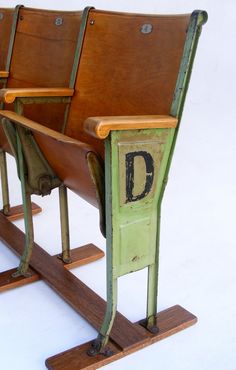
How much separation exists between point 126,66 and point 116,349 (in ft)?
3.18

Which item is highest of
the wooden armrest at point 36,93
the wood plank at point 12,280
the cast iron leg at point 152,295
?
the wooden armrest at point 36,93

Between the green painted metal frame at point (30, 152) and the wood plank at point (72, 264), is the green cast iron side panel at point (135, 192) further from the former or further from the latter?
the wood plank at point (72, 264)

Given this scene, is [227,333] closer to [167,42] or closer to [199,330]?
[199,330]

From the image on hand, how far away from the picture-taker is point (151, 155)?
155cm

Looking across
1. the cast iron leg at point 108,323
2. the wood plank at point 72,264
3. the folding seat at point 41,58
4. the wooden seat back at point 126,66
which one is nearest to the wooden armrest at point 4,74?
the folding seat at point 41,58

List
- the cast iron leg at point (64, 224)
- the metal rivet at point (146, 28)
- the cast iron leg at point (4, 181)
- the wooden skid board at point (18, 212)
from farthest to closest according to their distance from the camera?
the wooden skid board at point (18, 212)
the cast iron leg at point (4, 181)
the cast iron leg at point (64, 224)
the metal rivet at point (146, 28)

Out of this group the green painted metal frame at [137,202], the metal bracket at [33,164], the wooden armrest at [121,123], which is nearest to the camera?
the wooden armrest at [121,123]

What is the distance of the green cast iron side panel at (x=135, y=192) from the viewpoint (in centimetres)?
149

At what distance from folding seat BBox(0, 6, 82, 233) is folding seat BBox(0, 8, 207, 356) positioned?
90 mm

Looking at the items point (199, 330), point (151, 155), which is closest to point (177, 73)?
point (151, 155)

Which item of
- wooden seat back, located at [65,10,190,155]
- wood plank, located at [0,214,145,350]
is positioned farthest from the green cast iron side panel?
wood plank, located at [0,214,145,350]

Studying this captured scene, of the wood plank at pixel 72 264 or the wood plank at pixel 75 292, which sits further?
the wood plank at pixel 72 264

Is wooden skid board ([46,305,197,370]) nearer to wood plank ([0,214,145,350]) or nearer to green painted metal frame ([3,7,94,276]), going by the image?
wood plank ([0,214,145,350])

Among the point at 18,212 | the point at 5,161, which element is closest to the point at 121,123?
the point at 5,161
